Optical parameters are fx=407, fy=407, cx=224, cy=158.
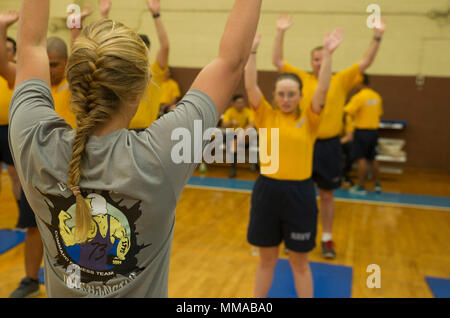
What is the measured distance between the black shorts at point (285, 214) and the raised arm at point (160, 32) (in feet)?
2.81

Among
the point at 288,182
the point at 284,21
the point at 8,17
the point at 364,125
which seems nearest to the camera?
the point at 8,17

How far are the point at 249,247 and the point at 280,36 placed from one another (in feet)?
6.56

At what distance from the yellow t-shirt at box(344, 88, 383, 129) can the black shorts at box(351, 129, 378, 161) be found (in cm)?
9

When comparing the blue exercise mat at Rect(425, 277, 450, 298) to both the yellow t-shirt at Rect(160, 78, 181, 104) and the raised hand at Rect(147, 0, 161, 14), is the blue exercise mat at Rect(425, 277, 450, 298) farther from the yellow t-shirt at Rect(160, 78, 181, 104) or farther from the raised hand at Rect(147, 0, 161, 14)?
the yellow t-shirt at Rect(160, 78, 181, 104)

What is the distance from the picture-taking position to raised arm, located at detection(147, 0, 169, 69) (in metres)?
1.36

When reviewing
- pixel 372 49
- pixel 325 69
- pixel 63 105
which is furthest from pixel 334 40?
pixel 63 105

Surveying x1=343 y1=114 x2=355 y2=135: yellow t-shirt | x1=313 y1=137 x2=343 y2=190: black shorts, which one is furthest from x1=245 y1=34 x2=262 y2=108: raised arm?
x1=343 y1=114 x2=355 y2=135: yellow t-shirt

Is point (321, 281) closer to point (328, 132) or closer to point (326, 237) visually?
point (326, 237)

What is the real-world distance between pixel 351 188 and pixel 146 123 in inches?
185

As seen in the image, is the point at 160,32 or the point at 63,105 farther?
the point at 160,32

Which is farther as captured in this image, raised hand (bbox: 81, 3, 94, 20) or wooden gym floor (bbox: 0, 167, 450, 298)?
wooden gym floor (bbox: 0, 167, 450, 298)

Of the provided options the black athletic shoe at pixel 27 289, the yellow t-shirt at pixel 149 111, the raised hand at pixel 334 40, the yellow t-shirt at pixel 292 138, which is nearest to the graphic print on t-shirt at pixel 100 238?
the yellow t-shirt at pixel 149 111

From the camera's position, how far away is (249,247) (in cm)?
366

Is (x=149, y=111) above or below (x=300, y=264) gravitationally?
above
